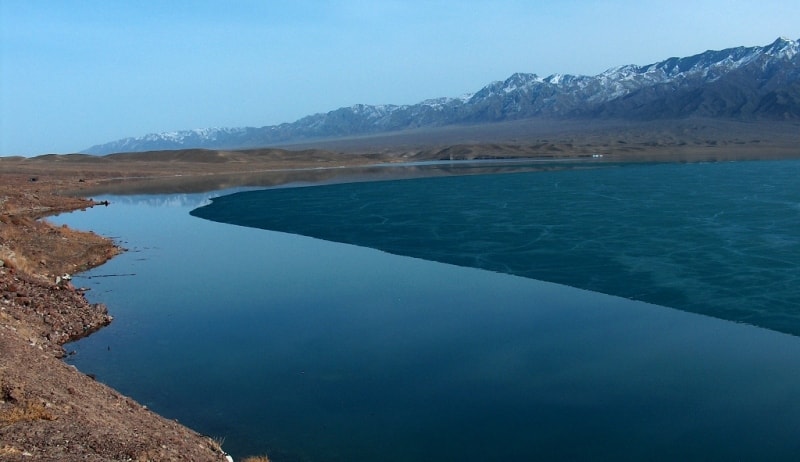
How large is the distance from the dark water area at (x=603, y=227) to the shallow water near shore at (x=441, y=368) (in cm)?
148

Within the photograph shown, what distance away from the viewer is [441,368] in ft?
47.2

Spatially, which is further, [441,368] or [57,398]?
[441,368]

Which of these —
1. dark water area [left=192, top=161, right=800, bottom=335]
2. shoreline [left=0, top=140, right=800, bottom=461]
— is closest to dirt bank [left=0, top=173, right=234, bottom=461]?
shoreline [left=0, top=140, right=800, bottom=461]

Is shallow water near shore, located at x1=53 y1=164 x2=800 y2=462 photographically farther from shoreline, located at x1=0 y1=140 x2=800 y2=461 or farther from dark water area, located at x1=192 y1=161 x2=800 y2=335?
dark water area, located at x1=192 y1=161 x2=800 y2=335

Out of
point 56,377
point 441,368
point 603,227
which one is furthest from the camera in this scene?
point 603,227

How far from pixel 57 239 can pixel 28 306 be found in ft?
36.7

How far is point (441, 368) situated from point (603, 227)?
17205 mm

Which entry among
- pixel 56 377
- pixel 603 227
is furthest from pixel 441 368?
pixel 603 227

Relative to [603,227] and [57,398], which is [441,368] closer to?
[57,398]

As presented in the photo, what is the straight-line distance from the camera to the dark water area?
19938 millimetres

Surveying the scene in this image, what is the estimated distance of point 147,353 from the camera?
16062 millimetres

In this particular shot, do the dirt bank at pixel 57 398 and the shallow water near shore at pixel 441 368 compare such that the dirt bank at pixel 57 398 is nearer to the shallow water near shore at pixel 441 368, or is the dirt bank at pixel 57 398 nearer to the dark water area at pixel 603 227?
the shallow water near shore at pixel 441 368

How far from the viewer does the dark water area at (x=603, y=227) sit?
1994cm

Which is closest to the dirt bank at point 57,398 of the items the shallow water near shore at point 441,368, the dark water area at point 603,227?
the shallow water near shore at point 441,368
